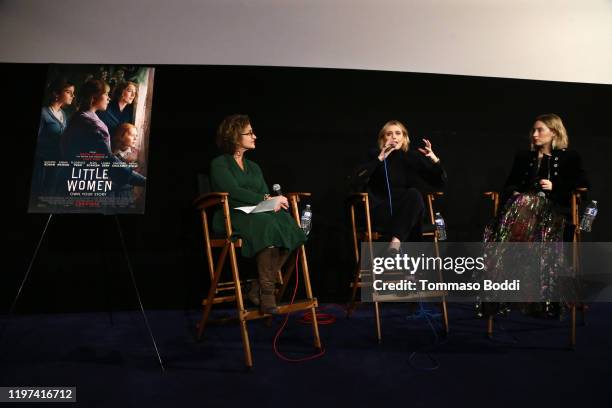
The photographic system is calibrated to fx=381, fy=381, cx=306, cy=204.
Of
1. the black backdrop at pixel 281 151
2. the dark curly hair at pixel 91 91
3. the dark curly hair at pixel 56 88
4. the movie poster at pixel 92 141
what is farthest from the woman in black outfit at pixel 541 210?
the dark curly hair at pixel 56 88

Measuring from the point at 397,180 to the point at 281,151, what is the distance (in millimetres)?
991

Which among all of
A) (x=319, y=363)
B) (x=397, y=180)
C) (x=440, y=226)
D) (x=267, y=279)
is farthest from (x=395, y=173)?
(x=319, y=363)

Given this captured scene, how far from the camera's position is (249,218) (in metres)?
2.10

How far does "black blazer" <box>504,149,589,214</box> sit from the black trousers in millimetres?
656

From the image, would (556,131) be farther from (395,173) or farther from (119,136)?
(119,136)

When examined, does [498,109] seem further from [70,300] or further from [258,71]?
[70,300]

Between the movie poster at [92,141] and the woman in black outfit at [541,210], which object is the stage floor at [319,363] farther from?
the movie poster at [92,141]

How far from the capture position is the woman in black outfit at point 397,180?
2.46m

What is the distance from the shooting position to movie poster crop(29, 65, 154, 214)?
6.86 feet

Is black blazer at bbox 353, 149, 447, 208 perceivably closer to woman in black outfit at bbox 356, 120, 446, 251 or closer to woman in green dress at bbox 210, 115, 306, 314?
woman in black outfit at bbox 356, 120, 446, 251

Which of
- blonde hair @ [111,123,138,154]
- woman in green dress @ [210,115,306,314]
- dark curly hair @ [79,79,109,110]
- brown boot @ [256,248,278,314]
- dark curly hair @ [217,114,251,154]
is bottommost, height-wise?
brown boot @ [256,248,278,314]

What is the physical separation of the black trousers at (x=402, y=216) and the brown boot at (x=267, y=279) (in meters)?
0.82

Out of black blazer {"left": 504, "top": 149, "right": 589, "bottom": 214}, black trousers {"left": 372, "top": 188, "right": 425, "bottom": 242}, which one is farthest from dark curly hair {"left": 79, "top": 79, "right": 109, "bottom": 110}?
black blazer {"left": 504, "top": 149, "right": 589, "bottom": 214}

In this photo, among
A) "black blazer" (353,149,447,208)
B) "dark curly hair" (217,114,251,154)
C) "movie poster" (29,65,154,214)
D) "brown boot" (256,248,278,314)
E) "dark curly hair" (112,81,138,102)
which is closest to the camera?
"brown boot" (256,248,278,314)
